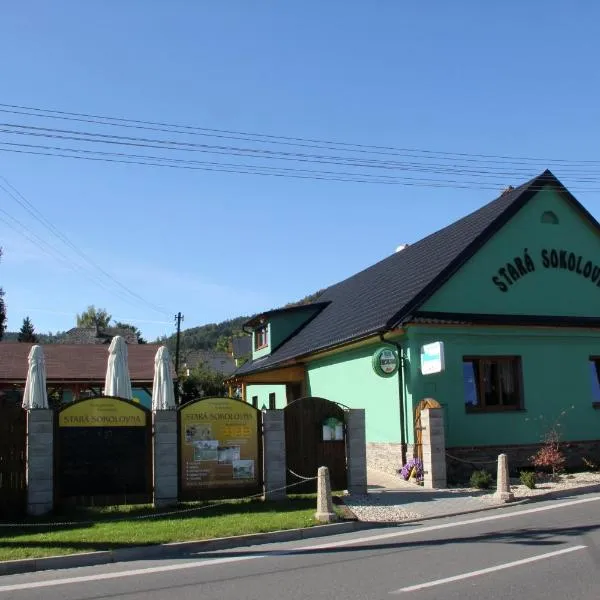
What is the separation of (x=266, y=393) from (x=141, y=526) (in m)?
21.3

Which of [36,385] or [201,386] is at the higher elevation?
[201,386]

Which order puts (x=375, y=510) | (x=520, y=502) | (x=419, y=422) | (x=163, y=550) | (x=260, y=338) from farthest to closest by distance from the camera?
1. (x=260, y=338)
2. (x=419, y=422)
3. (x=520, y=502)
4. (x=375, y=510)
5. (x=163, y=550)

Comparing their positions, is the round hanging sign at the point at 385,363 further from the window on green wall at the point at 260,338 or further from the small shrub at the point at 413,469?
the window on green wall at the point at 260,338

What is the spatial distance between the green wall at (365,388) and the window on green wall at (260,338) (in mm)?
8265

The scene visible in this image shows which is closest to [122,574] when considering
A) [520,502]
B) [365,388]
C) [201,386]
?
[520,502]

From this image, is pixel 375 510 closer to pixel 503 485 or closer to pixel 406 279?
pixel 503 485

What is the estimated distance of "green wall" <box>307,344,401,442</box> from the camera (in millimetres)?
18641

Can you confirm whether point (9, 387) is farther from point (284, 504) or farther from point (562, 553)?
point (562, 553)

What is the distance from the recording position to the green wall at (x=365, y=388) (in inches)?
734

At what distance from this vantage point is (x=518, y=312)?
778 inches

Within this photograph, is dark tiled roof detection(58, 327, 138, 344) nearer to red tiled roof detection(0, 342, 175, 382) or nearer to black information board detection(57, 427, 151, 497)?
red tiled roof detection(0, 342, 175, 382)

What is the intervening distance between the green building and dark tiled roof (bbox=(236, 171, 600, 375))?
0.06 meters

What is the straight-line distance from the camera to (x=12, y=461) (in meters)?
13.1

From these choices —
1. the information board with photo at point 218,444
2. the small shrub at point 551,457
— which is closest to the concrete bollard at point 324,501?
the information board with photo at point 218,444
